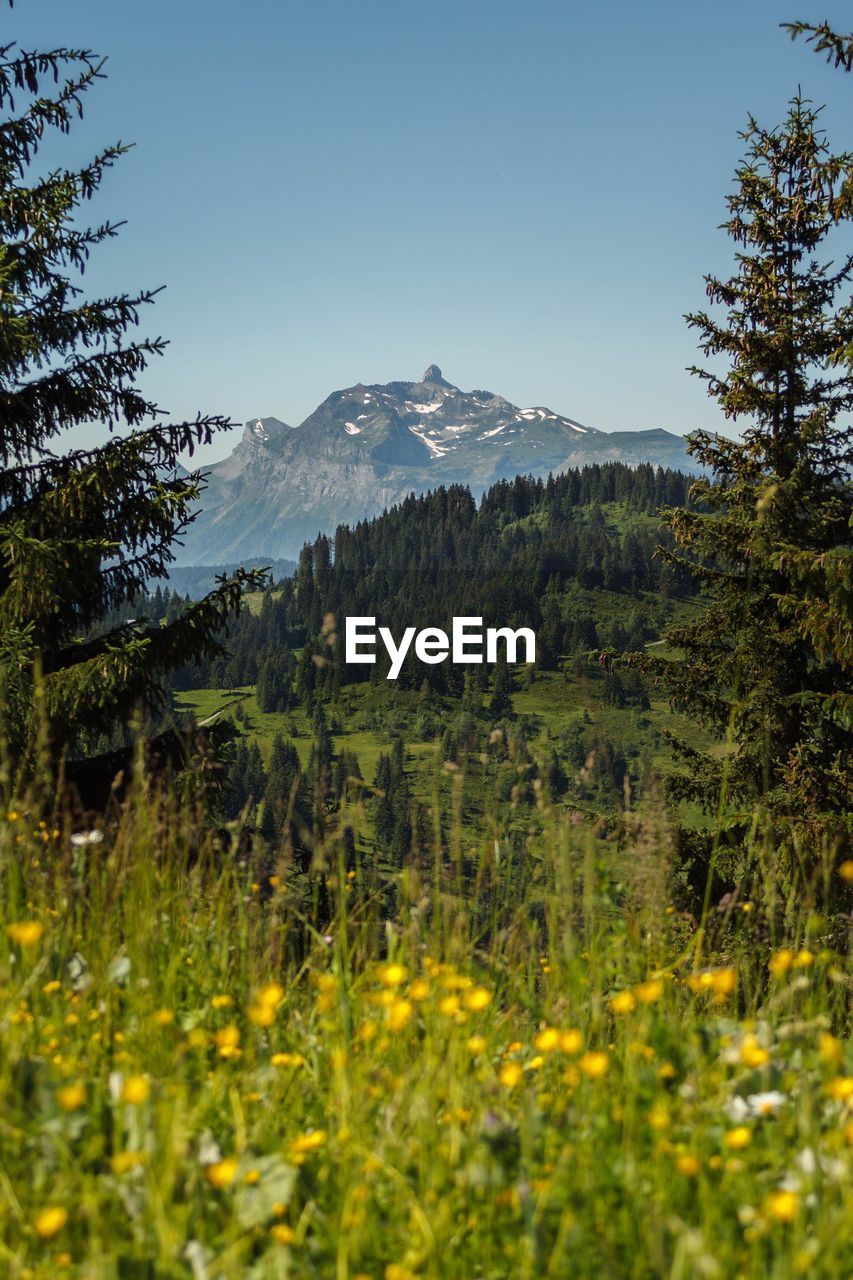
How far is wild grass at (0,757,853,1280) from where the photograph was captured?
6.29 ft

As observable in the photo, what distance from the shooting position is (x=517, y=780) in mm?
4500

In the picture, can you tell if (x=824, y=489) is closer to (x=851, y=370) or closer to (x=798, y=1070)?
(x=851, y=370)

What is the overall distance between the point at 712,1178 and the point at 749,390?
14.4 meters

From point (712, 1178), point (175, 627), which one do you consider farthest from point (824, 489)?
point (712, 1178)

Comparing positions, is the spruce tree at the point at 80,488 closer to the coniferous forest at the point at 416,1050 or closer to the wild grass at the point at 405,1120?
the coniferous forest at the point at 416,1050

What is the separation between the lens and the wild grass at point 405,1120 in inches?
75.5

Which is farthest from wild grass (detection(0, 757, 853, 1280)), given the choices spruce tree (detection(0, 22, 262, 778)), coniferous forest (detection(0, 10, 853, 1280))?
spruce tree (detection(0, 22, 262, 778))

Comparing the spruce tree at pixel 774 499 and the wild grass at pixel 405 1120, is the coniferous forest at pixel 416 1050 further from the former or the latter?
the spruce tree at pixel 774 499

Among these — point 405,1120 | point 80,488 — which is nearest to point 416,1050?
point 405,1120

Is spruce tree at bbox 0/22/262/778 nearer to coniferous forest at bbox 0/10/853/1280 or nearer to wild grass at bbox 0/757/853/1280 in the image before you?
coniferous forest at bbox 0/10/853/1280

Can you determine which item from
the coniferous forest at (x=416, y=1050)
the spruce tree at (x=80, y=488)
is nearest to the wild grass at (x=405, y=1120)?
the coniferous forest at (x=416, y=1050)

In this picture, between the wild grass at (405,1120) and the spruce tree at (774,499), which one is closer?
the wild grass at (405,1120)

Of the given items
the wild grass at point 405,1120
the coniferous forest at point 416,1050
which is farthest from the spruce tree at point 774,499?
the wild grass at point 405,1120

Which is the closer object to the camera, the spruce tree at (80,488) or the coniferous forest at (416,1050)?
the coniferous forest at (416,1050)
